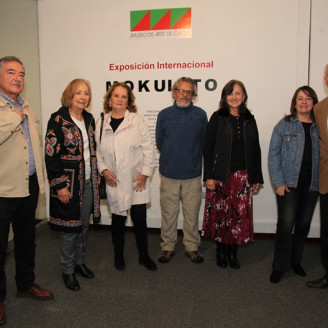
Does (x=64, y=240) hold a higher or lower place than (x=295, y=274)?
higher

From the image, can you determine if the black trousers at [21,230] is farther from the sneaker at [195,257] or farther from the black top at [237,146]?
the black top at [237,146]

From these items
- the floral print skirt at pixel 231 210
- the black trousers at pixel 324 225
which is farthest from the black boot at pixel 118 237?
the black trousers at pixel 324 225

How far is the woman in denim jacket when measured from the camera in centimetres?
258

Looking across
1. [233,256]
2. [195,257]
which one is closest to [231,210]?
[233,256]

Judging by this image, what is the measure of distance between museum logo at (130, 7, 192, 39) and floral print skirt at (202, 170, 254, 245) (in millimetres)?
1829

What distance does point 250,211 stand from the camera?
115 inches

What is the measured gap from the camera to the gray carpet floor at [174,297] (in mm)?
2232

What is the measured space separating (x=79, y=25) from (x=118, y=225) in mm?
2417

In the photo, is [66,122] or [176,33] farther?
[176,33]

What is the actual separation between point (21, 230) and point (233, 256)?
1.83 metres

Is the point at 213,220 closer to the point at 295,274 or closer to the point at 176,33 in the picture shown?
the point at 295,274

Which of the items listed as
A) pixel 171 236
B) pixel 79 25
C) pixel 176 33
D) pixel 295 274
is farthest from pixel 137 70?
pixel 295 274

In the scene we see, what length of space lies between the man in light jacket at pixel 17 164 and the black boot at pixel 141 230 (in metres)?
0.85

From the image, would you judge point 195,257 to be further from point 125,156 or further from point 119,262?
point 125,156
